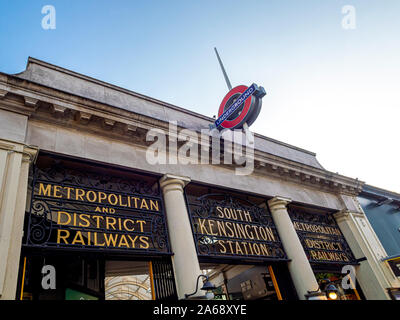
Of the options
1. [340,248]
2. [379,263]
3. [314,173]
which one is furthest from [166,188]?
[379,263]

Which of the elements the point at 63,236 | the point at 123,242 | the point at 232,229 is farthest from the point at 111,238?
the point at 232,229

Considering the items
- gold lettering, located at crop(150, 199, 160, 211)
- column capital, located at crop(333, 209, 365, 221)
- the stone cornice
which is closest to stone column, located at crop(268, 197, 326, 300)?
column capital, located at crop(333, 209, 365, 221)

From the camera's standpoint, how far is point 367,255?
40.1ft

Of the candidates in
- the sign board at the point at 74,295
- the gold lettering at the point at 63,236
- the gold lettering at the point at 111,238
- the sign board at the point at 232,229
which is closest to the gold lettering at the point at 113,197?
the gold lettering at the point at 111,238

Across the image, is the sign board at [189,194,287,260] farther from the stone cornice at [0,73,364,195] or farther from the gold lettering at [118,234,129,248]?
the stone cornice at [0,73,364,195]

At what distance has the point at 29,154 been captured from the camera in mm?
6586

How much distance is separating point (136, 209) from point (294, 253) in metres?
5.67

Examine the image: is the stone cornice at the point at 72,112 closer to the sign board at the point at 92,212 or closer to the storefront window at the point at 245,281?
the sign board at the point at 92,212

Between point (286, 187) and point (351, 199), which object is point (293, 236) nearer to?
point (286, 187)

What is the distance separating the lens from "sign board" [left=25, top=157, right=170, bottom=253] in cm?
636

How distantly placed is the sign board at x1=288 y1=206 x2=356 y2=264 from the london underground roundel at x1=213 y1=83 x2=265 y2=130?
420 cm

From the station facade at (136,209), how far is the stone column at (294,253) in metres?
0.04

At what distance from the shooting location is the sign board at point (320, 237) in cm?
1116
